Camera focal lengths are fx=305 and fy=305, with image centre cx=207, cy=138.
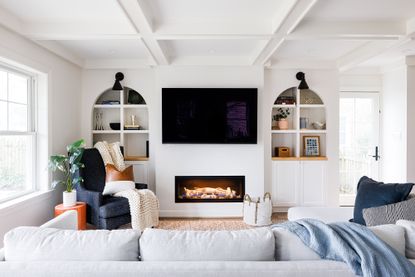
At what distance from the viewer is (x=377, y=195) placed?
8.03 ft

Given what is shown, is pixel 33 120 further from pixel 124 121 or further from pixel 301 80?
pixel 301 80

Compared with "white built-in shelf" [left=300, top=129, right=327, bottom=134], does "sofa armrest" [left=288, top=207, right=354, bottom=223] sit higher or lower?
lower

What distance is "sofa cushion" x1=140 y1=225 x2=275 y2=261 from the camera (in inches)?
54.7

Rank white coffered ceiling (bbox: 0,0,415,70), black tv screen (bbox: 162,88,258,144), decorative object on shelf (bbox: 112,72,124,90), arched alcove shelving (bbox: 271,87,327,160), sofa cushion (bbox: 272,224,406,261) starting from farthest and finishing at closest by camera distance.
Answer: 1. arched alcove shelving (bbox: 271,87,327,160)
2. decorative object on shelf (bbox: 112,72,124,90)
3. black tv screen (bbox: 162,88,258,144)
4. white coffered ceiling (bbox: 0,0,415,70)
5. sofa cushion (bbox: 272,224,406,261)

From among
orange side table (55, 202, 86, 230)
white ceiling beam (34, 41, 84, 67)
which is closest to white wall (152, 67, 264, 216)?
white ceiling beam (34, 41, 84, 67)

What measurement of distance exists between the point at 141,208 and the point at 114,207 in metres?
0.32

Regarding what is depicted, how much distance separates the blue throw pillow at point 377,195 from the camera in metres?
2.37

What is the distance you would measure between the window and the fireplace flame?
83.4 inches

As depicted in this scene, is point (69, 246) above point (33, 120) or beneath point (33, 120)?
beneath

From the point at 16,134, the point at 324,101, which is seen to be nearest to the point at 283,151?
the point at 324,101

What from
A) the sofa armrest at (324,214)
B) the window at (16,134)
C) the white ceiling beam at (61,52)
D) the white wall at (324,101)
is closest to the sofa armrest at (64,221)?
the window at (16,134)

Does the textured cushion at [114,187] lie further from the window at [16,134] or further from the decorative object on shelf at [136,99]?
the decorative object on shelf at [136,99]

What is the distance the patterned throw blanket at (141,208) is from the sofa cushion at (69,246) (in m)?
2.28

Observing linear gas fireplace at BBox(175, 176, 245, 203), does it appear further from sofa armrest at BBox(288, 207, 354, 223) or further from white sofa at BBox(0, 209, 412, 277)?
white sofa at BBox(0, 209, 412, 277)
